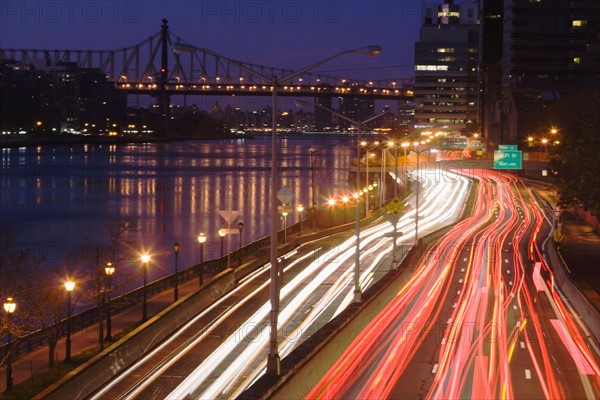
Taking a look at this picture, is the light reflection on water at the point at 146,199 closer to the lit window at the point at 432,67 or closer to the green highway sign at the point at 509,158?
the green highway sign at the point at 509,158

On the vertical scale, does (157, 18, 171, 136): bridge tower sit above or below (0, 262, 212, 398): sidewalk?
above

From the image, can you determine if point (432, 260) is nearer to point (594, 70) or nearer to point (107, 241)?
point (107, 241)

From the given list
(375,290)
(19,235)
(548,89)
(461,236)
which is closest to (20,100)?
(548,89)

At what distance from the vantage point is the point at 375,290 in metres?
20.3

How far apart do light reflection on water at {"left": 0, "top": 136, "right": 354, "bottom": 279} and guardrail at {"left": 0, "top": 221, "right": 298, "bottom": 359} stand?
6.65m

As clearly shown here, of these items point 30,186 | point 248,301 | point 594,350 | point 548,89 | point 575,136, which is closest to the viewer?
point 594,350

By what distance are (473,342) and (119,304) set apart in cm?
1028

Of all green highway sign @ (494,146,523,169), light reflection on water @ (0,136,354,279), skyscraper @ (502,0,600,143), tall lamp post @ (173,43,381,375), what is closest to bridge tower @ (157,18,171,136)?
light reflection on water @ (0,136,354,279)

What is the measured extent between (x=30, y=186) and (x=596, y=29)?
63.0 metres

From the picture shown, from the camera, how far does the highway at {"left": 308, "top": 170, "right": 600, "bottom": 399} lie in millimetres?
13695

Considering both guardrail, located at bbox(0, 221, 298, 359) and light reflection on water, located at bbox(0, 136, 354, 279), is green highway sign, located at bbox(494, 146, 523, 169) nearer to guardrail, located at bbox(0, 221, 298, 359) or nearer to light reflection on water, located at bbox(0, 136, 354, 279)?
light reflection on water, located at bbox(0, 136, 354, 279)

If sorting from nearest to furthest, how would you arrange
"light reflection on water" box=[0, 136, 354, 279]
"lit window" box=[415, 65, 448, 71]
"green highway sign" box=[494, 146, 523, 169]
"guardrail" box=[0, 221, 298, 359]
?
"guardrail" box=[0, 221, 298, 359]
"light reflection on water" box=[0, 136, 354, 279]
"green highway sign" box=[494, 146, 523, 169]
"lit window" box=[415, 65, 448, 71]

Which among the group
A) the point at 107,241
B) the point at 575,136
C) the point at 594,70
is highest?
the point at 594,70

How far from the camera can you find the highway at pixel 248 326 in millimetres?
15844
